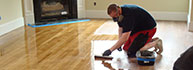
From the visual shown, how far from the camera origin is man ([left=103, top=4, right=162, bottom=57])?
3730 millimetres

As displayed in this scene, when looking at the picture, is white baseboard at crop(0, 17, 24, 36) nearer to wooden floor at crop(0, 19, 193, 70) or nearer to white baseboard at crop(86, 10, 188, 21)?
wooden floor at crop(0, 19, 193, 70)

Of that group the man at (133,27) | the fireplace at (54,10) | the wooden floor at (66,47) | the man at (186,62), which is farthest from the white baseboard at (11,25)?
the man at (186,62)

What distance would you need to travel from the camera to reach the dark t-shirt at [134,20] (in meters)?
3.74

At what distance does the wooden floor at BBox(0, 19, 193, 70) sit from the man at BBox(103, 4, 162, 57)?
0.77 ft

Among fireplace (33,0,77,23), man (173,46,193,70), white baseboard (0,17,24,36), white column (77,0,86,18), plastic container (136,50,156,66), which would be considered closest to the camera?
man (173,46,193,70)

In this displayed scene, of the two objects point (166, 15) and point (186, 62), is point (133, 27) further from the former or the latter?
point (166, 15)

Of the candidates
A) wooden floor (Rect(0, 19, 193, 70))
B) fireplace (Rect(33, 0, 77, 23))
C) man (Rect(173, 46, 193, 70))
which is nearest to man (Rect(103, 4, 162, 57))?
wooden floor (Rect(0, 19, 193, 70))

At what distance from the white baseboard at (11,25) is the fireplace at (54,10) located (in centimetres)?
49

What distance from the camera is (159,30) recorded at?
5.70 metres

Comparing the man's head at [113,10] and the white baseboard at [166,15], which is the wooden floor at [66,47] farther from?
the man's head at [113,10]

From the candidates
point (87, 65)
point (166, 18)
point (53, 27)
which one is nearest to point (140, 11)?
point (87, 65)

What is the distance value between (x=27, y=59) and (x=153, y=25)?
5.74 ft

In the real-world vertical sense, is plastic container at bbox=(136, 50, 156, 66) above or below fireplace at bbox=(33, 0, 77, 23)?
below

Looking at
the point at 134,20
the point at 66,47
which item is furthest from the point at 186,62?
the point at 66,47
